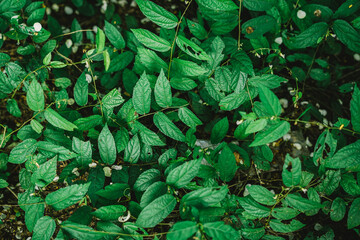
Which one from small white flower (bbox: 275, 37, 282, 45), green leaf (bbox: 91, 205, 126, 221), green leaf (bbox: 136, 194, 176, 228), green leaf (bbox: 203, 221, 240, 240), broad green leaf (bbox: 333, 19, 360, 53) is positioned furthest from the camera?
small white flower (bbox: 275, 37, 282, 45)

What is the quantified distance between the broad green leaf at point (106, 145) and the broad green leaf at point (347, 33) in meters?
1.61

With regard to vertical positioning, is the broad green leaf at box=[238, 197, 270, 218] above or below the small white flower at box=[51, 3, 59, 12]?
below

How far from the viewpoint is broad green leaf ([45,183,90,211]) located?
4.35ft

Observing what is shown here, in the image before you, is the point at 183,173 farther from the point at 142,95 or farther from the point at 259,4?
the point at 259,4

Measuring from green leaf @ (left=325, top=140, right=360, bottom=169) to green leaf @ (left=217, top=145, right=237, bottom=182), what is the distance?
0.56 metres

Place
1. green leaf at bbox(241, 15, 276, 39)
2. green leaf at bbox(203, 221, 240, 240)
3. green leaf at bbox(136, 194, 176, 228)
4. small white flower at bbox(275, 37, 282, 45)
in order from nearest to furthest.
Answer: green leaf at bbox(203, 221, 240, 240)
green leaf at bbox(136, 194, 176, 228)
green leaf at bbox(241, 15, 276, 39)
small white flower at bbox(275, 37, 282, 45)

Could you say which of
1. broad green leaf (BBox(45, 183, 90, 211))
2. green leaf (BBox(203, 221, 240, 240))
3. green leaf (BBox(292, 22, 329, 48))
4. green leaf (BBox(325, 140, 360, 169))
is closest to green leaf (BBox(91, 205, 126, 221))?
broad green leaf (BBox(45, 183, 90, 211))

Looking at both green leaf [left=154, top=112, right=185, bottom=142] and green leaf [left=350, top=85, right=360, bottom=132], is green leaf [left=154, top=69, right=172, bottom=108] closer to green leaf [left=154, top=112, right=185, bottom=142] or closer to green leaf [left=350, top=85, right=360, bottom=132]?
green leaf [left=154, top=112, right=185, bottom=142]

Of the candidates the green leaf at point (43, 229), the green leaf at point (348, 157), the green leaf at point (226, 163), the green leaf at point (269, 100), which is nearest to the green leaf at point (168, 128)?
the green leaf at point (226, 163)

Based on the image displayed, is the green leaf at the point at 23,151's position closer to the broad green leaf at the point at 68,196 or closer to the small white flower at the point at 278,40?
the broad green leaf at the point at 68,196

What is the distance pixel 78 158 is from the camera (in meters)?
1.52

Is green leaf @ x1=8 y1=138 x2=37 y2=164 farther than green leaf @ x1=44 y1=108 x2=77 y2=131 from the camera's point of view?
Yes

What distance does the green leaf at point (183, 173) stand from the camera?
4.41 ft

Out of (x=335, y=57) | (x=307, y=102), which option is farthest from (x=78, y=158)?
(x=335, y=57)
